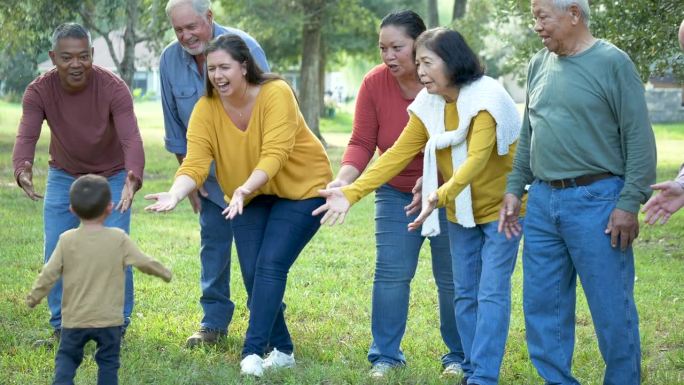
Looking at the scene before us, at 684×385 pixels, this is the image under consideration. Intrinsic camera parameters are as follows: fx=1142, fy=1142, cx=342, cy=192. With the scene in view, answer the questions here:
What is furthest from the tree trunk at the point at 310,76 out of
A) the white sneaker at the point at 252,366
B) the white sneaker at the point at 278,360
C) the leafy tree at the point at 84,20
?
the white sneaker at the point at 252,366

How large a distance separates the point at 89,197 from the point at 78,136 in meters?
2.12

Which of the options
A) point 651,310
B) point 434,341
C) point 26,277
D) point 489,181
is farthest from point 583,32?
point 26,277

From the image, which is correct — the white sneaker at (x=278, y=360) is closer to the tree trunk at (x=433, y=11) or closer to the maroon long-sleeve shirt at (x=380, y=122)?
the maroon long-sleeve shirt at (x=380, y=122)

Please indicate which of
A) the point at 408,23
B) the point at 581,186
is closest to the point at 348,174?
the point at 408,23

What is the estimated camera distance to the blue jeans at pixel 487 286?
5.90 m

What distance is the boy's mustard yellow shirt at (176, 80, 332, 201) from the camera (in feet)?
21.0

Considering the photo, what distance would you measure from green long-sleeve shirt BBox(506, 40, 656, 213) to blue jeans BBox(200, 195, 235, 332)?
270 centimetres

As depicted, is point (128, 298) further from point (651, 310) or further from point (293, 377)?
point (651, 310)

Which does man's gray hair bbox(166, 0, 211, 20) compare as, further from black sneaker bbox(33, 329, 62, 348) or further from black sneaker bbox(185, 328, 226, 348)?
black sneaker bbox(33, 329, 62, 348)

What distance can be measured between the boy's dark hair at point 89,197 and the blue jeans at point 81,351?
1.78ft

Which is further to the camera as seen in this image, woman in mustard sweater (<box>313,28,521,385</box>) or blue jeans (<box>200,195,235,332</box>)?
blue jeans (<box>200,195,235,332</box>)

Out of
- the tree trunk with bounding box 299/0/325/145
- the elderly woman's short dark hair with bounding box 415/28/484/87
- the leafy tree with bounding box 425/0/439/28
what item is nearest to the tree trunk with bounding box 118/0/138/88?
the tree trunk with bounding box 299/0/325/145

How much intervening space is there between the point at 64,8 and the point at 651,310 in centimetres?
1552

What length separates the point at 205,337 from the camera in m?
7.46
